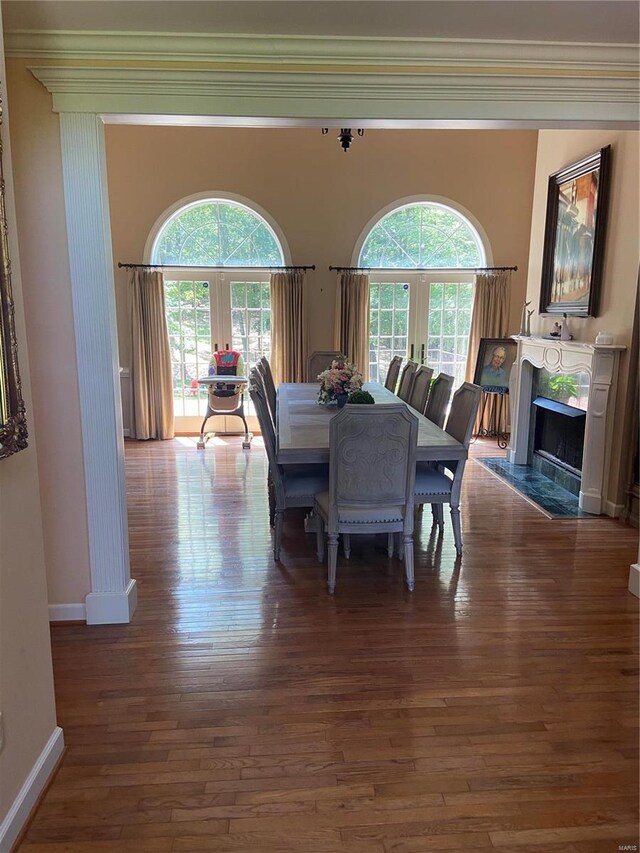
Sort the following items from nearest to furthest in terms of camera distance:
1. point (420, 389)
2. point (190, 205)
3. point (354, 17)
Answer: point (354, 17) < point (420, 389) < point (190, 205)

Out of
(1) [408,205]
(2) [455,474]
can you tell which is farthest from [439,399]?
(1) [408,205]

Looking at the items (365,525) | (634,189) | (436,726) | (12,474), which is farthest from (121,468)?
(634,189)

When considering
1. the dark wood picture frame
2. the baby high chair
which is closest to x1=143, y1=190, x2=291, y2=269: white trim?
the baby high chair

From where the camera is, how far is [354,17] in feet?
7.29

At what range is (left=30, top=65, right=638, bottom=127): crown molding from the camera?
2445 millimetres

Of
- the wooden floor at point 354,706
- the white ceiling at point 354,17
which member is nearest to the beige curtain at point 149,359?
the wooden floor at point 354,706

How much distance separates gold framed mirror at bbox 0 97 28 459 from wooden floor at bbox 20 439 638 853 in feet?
4.01

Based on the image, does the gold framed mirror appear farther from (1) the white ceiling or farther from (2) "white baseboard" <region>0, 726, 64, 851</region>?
(2) "white baseboard" <region>0, 726, 64, 851</region>

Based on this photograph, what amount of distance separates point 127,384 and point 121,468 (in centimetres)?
445

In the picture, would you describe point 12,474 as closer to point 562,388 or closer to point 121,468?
point 121,468

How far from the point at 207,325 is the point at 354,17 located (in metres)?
5.13

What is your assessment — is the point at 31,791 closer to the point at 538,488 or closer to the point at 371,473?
the point at 371,473

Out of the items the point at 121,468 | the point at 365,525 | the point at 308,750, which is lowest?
the point at 308,750

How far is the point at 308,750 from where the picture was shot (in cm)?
203
